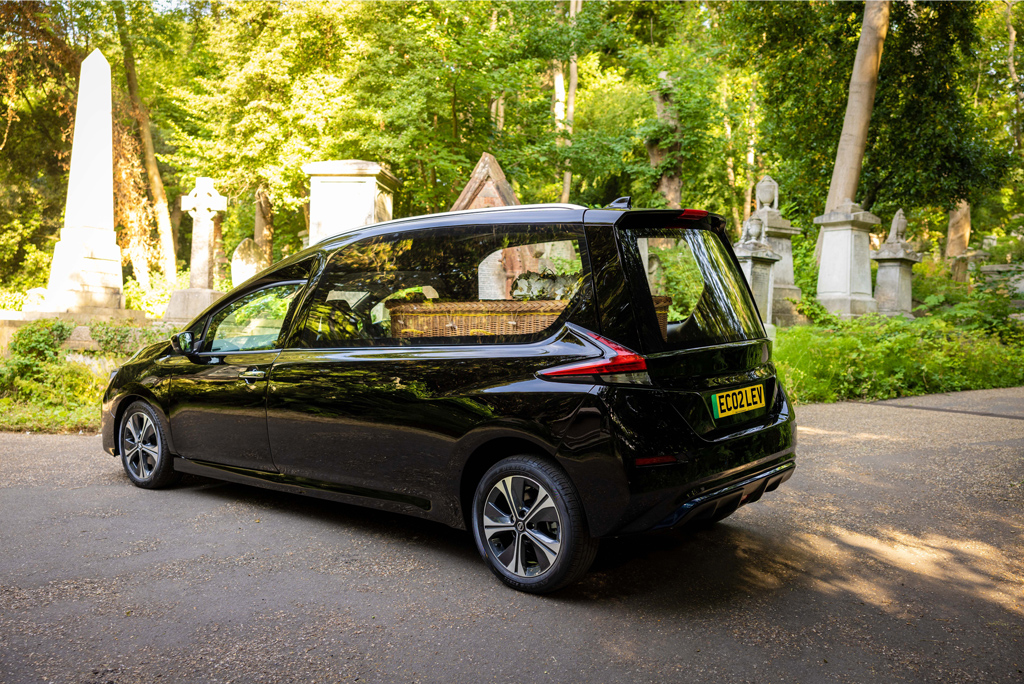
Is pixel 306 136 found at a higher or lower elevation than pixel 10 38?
lower

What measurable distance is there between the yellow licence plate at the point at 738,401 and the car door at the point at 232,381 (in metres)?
2.50

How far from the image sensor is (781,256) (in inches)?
607

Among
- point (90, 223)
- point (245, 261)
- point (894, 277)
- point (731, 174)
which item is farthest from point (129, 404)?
point (731, 174)

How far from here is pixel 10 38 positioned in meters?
21.0

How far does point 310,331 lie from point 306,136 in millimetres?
17281

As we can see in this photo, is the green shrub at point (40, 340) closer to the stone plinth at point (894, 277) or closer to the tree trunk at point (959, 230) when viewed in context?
the stone plinth at point (894, 277)

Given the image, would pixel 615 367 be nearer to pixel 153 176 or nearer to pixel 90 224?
pixel 90 224

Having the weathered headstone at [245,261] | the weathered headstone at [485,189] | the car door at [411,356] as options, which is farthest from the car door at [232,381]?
the weathered headstone at [245,261]

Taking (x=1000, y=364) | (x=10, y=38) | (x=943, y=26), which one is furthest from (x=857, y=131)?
(x=10, y=38)

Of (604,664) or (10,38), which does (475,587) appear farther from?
(10,38)

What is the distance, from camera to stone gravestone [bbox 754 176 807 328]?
15.0 metres

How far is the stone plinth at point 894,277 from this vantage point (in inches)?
701

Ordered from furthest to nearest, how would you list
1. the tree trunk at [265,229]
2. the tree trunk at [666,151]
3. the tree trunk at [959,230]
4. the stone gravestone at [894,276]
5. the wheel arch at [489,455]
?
the tree trunk at [959,230]
the tree trunk at [265,229]
the tree trunk at [666,151]
the stone gravestone at [894,276]
the wheel arch at [489,455]

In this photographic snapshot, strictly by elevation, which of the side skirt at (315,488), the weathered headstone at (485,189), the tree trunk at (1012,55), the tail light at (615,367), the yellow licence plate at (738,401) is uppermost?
the tree trunk at (1012,55)
